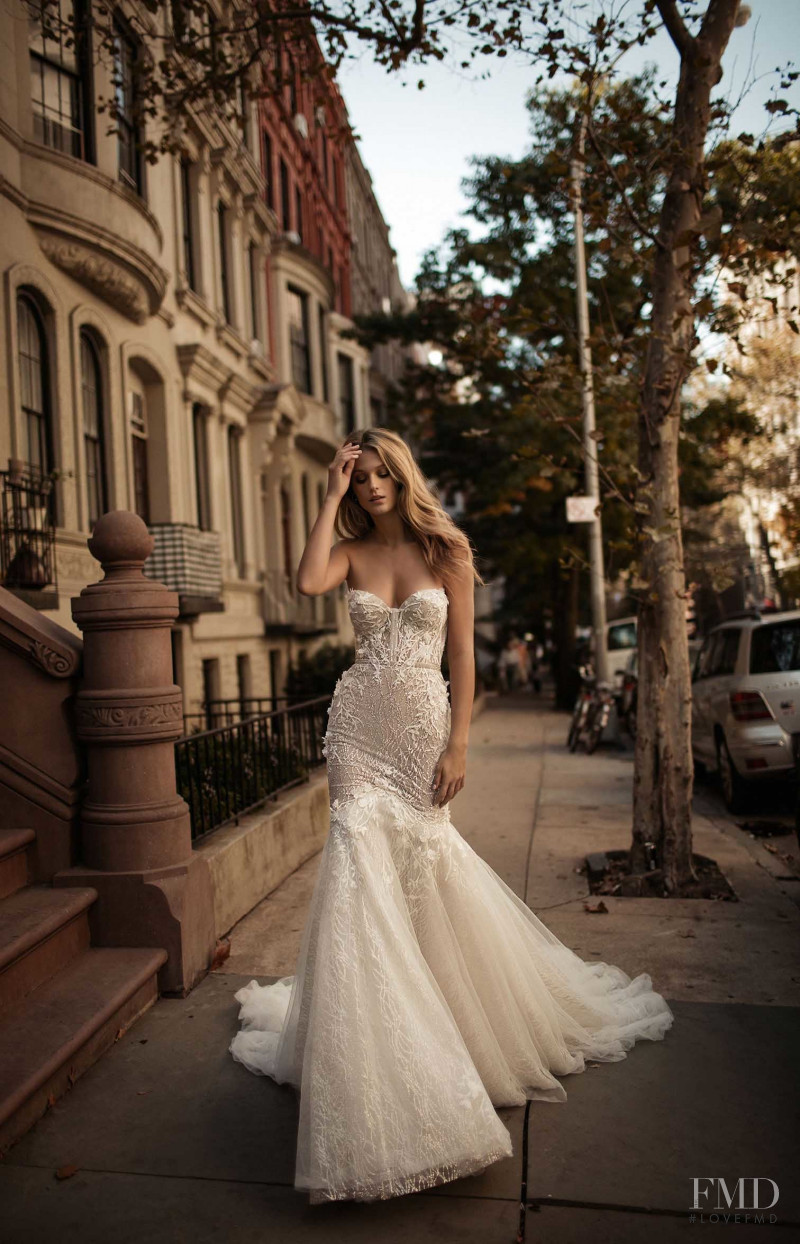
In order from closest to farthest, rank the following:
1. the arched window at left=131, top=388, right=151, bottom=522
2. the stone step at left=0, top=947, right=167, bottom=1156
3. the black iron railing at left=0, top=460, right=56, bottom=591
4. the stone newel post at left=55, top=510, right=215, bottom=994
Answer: the stone step at left=0, top=947, right=167, bottom=1156 → the stone newel post at left=55, top=510, right=215, bottom=994 → the black iron railing at left=0, top=460, right=56, bottom=591 → the arched window at left=131, top=388, right=151, bottom=522

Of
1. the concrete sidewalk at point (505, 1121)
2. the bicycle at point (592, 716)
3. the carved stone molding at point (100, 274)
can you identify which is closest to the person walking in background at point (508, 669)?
the bicycle at point (592, 716)

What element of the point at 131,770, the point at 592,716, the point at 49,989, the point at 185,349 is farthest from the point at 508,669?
the point at 49,989

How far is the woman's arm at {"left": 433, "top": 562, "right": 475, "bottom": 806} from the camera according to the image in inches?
147

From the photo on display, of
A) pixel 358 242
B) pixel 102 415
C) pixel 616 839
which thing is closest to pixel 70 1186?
pixel 616 839

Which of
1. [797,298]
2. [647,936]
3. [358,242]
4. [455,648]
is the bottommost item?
[647,936]

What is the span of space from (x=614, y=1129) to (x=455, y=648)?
5.70ft

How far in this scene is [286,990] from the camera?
4.57 meters

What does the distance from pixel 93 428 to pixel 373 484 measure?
1008cm

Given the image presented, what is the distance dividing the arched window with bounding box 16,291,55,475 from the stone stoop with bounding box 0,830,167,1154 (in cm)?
731

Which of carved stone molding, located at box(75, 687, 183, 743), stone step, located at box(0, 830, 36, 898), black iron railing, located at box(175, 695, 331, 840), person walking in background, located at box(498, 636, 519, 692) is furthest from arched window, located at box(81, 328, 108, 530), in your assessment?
person walking in background, located at box(498, 636, 519, 692)

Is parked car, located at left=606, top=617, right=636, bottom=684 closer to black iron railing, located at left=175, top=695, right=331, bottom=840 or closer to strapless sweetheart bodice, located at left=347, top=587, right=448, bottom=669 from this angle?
black iron railing, located at left=175, top=695, right=331, bottom=840

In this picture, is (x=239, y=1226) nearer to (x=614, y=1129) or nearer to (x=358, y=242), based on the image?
(x=614, y=1129)

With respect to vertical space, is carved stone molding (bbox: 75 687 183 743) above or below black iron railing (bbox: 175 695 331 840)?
above

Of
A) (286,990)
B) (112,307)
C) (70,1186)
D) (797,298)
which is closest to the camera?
(70,1186)
